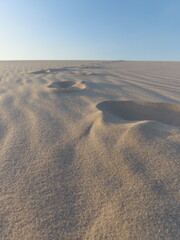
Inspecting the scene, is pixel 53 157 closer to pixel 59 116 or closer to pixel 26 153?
pixel 26 153

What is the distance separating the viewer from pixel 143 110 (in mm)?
1752

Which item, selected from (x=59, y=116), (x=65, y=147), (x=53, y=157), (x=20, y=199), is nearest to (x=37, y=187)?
(x=20, y=199)

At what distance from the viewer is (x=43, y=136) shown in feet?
4.26

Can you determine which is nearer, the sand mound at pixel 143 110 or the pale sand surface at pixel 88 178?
the pale sand surface at pixel 88 178

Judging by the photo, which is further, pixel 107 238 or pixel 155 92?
pixel 155 92

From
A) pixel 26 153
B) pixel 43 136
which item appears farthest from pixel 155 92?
pixel 26 153

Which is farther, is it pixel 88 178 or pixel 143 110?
pixel 143 110

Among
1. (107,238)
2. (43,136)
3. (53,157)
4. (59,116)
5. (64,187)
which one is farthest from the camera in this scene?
(59,116)

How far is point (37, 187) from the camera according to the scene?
2.79ft

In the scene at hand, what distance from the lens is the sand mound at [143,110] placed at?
1.60 meters

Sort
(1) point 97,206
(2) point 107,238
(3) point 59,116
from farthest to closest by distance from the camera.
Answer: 1. (3) point 59,116
2. (1) point 97,206
3. (2) point 107,238

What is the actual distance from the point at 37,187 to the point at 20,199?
0.28ft

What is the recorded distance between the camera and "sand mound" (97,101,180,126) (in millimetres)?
1604

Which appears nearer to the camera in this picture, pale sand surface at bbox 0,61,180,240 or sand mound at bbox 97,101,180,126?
pale sand surface at bbox 0,61,180,240
